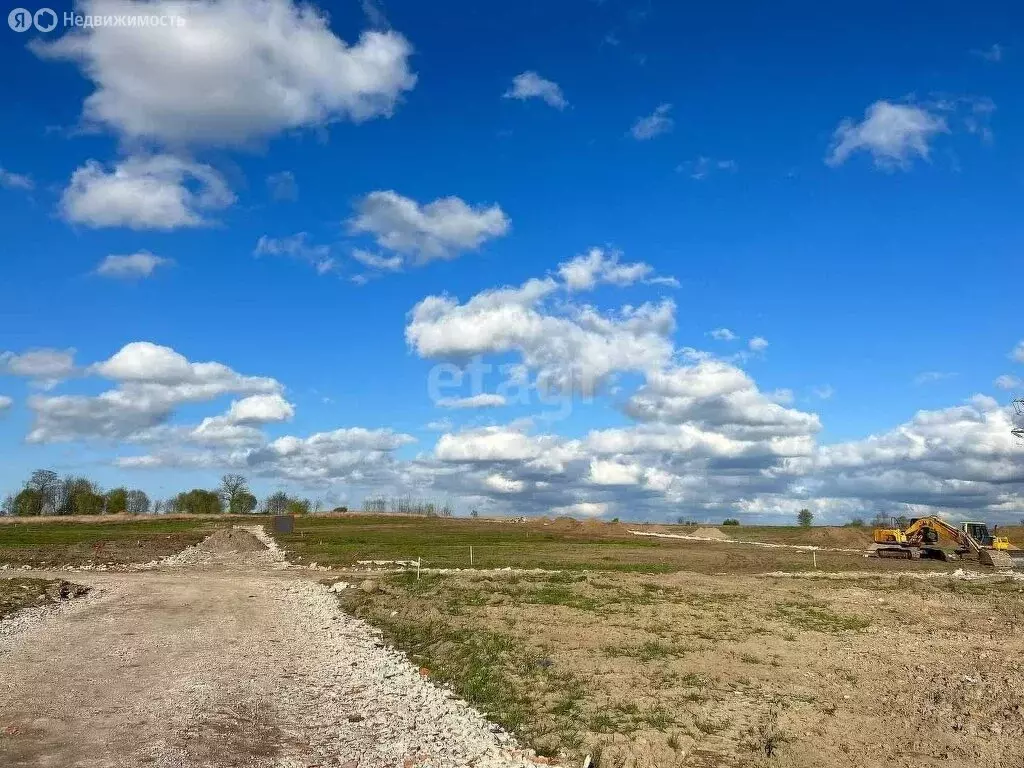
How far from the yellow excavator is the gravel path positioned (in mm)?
57254

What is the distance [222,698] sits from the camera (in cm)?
1425

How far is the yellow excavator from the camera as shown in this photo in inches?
2566

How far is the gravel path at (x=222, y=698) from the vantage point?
36.3 feet

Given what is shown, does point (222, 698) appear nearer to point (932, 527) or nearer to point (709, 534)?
point (932, 527)

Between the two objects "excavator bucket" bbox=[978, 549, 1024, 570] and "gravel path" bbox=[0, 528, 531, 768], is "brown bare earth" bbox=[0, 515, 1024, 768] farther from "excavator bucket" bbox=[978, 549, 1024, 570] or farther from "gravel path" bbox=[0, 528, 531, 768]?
"excavator bucket" bbox=[978, 549, 1024, 570]

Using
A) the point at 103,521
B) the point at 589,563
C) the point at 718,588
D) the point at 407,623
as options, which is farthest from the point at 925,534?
the point at 103,521

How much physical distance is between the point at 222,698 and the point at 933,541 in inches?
2753

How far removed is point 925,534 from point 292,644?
6554 centimetres

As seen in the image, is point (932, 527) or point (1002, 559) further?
point (932, 527)

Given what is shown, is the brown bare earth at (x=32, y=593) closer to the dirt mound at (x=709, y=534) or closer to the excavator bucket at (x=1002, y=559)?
the excavator bucket at (x=1002, y=559)

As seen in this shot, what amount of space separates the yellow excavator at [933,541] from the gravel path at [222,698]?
57254mm

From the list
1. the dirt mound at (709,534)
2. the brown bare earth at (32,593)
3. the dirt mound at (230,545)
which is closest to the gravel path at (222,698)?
the brown bare earth at (32,593)

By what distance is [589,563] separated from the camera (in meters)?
54.5

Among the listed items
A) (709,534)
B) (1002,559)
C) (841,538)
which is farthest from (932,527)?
(709,534)
